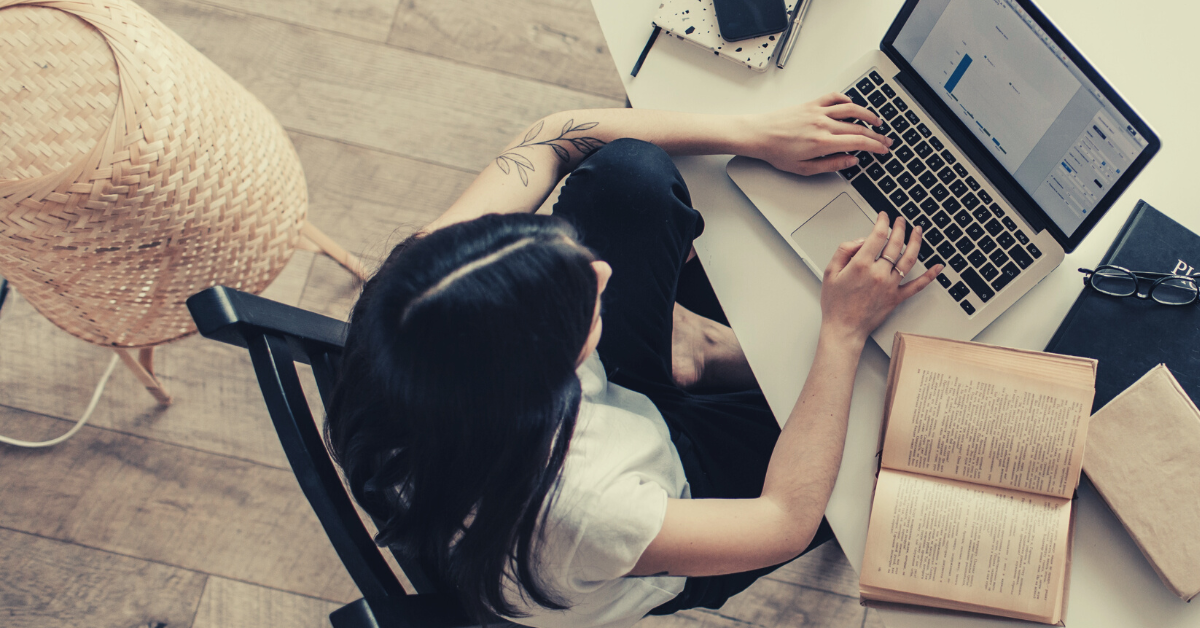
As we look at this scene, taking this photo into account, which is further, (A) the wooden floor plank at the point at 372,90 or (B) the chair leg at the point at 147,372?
(A) the wooden floor plank at the point at 372,90

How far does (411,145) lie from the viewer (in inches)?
58.2

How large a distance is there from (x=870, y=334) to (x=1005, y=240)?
6.6 inches

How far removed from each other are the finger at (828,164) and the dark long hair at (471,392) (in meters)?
0.31

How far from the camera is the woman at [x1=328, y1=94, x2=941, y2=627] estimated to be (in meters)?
0.56

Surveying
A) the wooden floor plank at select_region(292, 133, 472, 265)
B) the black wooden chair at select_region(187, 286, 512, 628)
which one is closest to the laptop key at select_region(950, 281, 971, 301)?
the black wooden chair at select_region(187, 286, 512, 628)

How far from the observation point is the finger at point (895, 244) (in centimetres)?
74

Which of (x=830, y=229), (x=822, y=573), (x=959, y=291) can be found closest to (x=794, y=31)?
(x=830, y=229)

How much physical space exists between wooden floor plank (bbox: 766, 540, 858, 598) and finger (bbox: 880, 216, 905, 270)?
2.31 ft

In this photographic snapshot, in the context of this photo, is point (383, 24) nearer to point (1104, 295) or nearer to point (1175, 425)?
point (1104, 295)

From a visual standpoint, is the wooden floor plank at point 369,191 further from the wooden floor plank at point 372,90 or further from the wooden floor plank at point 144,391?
the wooden floor plank at point 144,391

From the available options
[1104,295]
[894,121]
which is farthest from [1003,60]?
[1104,295]

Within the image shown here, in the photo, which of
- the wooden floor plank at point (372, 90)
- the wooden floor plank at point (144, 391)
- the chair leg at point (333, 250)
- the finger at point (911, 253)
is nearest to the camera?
the finger at point (911, 253)

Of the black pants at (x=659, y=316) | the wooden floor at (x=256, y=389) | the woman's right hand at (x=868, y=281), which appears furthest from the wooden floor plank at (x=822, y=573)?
the woman's right hand at (x=868, y=281)

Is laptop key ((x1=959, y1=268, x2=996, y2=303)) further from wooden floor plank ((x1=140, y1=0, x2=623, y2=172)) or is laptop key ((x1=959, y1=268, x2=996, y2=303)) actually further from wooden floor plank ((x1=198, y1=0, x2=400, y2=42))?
wooden floor plank ((x1=198, y1=0, x2=400, y2=42))
